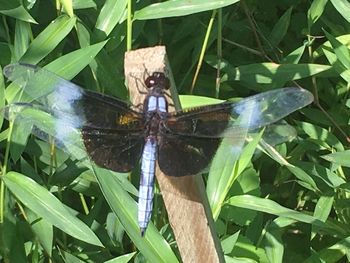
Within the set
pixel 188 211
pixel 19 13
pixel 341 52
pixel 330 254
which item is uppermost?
pixel 19 13

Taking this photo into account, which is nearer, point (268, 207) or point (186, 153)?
point (186, 153)

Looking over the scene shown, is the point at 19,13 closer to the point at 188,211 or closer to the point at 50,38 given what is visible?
the point at 50,38

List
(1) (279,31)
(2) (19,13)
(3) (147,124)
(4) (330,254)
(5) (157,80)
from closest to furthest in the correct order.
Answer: (5) (157,80), (3) (147,124), (2) (19,13), (4) (330,254), (1) (279,31)

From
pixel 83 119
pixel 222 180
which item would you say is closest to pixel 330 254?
pixel 222 180

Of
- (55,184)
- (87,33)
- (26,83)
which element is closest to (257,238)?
(55,184)

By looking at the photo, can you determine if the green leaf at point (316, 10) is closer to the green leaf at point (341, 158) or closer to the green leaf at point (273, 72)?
the green leaf at point (273, 72)

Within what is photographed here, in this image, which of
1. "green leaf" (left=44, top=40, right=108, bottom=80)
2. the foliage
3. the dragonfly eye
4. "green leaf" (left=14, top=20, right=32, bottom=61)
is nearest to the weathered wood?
the dragonfly eye

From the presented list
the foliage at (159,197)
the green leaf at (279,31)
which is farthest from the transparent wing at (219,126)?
the green leaf at (279,31)
